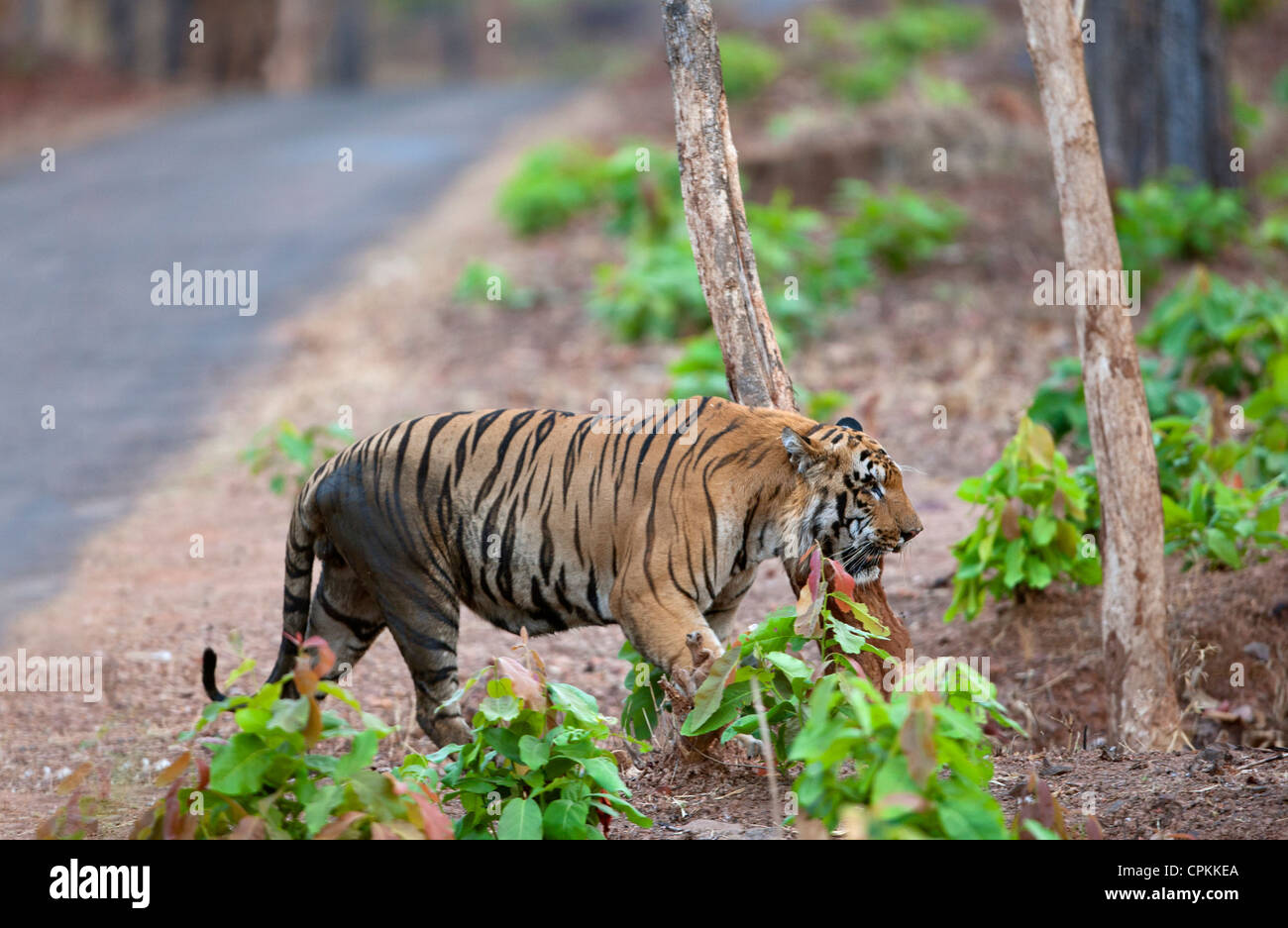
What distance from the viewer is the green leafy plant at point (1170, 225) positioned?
10.9m

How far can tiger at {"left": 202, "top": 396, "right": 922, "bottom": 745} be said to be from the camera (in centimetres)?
458

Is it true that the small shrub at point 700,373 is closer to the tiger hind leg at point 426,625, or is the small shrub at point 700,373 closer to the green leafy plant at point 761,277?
the green leafy plant at point 761,277

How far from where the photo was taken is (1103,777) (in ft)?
14.3

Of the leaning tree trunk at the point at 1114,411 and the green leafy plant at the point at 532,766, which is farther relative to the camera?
the leaning tree trunk at the point at 1114,411

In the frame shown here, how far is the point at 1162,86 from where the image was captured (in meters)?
12.4

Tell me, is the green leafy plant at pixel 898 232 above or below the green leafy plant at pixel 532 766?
above

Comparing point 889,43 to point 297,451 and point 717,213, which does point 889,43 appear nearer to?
point 297,451

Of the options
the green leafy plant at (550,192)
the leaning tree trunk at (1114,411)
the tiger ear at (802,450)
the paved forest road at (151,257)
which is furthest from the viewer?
the green leafy plant at (550,192)

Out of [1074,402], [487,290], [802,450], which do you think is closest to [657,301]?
[487,290]

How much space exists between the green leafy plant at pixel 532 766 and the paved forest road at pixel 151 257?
4109mm

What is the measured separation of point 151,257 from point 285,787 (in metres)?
12.0

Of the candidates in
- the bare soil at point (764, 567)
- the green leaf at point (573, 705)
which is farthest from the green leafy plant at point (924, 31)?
the green leaf at point (573, 705)

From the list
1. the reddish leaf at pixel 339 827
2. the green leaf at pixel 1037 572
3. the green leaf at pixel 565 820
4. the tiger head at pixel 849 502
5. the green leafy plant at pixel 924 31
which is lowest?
the green leaf at pixel 565 820

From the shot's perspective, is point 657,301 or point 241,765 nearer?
point 241,765
